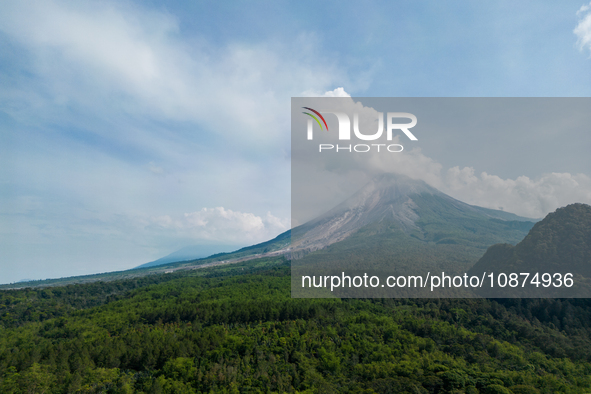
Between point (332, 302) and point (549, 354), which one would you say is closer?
point (549, 354)

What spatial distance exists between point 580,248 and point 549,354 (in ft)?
124

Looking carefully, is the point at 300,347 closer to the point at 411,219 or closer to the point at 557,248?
the point at 557,248

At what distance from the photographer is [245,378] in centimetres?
2619

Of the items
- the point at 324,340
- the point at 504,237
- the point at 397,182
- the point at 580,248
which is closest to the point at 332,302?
the point at 324,340

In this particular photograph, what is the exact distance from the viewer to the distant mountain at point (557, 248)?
5810 cm

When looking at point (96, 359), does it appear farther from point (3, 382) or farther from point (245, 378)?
point (245, 378)

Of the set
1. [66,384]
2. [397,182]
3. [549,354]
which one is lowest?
[549,354]

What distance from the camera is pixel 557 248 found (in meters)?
61.2

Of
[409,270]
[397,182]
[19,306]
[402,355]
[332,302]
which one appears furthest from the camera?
[397,182]

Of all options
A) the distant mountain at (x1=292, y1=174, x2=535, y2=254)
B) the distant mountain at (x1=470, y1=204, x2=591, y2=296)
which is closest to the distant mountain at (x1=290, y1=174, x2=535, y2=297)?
the distant mountain at (x1=292, y1=174, x2=535, y2=254)

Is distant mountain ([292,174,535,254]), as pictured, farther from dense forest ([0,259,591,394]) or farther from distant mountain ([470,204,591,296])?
dense forest ([0,259,591,394])

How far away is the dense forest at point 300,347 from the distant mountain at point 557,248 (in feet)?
45.3

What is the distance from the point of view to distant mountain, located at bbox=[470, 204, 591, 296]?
5810 centimetres

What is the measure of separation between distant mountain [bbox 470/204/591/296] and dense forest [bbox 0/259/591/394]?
13794 millimetres
